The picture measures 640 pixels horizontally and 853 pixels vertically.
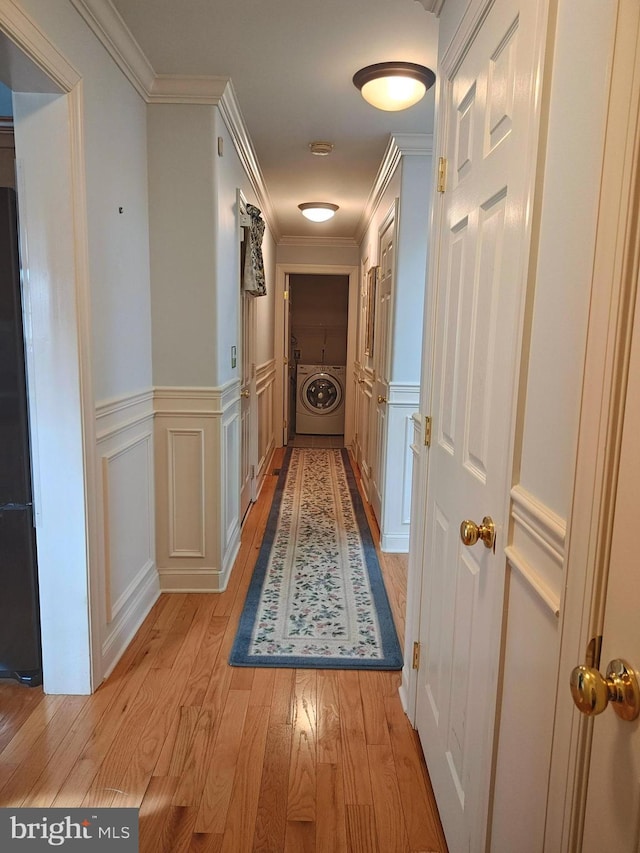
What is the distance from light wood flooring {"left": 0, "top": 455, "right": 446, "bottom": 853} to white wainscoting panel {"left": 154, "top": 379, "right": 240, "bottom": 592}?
536 millimetres

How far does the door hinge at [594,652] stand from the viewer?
25.2 inches

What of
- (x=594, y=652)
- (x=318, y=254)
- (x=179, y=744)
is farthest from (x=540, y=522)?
(x=318, y=254)

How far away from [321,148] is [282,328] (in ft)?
10.5

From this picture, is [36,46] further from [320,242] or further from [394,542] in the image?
[320,242]

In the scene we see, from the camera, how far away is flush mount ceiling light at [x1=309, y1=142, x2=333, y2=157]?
3225mm

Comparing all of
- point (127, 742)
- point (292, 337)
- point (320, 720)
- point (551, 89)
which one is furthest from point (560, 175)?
point (292, 337)

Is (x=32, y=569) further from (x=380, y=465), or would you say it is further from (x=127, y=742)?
(x=380, y=465)

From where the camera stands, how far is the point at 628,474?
1.94 feet

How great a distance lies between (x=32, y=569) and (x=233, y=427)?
1.44 m

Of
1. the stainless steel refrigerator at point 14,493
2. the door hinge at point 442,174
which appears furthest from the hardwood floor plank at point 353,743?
the door hinge at point 442,174

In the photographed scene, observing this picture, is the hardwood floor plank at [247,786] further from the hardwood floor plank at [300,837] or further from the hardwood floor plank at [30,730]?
the hardwood floor plank at [30,730]

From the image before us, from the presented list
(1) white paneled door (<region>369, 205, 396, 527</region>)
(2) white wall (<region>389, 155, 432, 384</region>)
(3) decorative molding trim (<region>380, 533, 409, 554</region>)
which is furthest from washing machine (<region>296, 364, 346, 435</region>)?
(3) decorative molding trim (<region>380, 533, 409, 554</region>)

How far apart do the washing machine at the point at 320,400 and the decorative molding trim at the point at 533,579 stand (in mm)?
6484

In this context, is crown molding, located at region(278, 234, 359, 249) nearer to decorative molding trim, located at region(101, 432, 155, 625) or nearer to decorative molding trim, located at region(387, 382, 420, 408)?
decorative molding trim, located at region(387, 382, 420, 408)
